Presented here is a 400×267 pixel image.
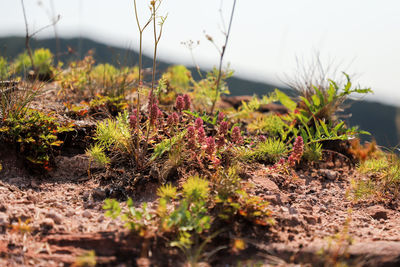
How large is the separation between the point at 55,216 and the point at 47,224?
0.25 ft

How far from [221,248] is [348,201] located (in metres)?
1.50

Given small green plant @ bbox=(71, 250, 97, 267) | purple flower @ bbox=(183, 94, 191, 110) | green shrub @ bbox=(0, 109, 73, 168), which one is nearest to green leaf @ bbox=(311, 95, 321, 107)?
purple flower @ bbox=(183, 94, 191, 110)

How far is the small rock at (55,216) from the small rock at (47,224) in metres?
0.04

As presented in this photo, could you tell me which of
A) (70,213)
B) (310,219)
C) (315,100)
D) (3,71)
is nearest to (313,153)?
(315,100)

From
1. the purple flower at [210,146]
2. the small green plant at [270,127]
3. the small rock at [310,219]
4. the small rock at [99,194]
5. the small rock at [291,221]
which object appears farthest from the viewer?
the small green plant at [270,127]

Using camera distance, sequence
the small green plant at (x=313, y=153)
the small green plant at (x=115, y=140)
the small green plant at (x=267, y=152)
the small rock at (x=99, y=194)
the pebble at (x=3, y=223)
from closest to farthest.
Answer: the pebble at (x=3, y=223)
the small rock at (x=99, y=194)
the small green plant at (x=115, y=140)
the small green plant at (x=267, y=152)
the small green plant at (x=313, y=153)

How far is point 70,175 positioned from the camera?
2.76 m

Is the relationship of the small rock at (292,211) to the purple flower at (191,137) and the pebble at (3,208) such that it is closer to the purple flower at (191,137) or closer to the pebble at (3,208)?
the purple flower at (191,137)

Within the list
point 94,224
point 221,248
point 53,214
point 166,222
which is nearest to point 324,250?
point 221,248

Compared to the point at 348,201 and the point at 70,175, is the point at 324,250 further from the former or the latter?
the point at 70,175

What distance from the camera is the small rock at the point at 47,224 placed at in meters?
2.04

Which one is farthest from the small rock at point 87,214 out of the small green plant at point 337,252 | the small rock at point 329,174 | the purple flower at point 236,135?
the small rock at point 329,174

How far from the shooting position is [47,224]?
204 centimetres

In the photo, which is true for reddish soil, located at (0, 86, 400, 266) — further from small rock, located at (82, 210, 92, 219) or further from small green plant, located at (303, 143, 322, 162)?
small green plant, located at (303, 143, 322, 162)
